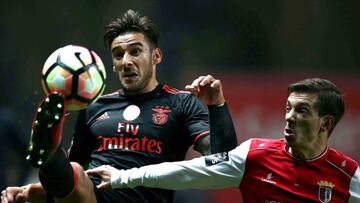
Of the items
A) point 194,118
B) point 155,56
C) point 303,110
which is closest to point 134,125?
point 194,118

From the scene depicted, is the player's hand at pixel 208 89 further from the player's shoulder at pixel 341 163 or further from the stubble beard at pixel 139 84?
the stubble beard at pixel 139 84

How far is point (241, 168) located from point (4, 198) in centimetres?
114

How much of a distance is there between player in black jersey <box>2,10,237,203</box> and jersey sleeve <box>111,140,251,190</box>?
0.35 ft

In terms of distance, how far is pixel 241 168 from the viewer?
3.07 metres

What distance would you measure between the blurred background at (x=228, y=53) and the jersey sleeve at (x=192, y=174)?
5.83 feet

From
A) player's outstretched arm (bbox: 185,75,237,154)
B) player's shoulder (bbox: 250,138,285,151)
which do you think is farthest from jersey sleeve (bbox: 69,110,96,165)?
player's shoulder (bbox: 250,138,285,151)

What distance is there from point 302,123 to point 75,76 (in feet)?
3.25

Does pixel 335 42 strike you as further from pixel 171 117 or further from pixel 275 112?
pixel 171 117

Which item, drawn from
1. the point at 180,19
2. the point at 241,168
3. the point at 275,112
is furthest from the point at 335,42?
the point at 241,168

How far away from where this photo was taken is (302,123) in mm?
3029

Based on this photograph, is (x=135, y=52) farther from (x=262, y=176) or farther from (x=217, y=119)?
(x=262, y=176)

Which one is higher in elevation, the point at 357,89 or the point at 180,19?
the point at 180,19

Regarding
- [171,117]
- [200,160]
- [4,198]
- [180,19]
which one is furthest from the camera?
[180,19]

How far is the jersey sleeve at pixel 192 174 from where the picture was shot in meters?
3.02
